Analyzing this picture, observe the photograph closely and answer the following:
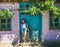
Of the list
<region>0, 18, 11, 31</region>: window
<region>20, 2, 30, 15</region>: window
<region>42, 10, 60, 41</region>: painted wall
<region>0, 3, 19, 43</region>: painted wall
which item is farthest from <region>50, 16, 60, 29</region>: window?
<region>0, 18, 11, 31</region>: window

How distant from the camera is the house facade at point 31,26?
74.7 feet

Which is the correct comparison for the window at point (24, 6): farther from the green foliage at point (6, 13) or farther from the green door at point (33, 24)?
the green foliage at point (6, 13)

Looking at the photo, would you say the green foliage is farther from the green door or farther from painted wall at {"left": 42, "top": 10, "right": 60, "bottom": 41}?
painted wall at {"left": 42, "top": 10, "right": 60, "bottom": 41}

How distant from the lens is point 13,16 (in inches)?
896

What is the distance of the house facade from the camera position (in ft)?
74.7

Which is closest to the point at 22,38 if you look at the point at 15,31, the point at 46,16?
the point at 15,31

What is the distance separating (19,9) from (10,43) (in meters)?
2.45

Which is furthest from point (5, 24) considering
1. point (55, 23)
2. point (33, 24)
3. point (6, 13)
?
point (55, 23)

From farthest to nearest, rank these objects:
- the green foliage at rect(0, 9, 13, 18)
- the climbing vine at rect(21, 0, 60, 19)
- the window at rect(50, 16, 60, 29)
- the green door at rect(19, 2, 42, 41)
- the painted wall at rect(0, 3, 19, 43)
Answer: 1. the window at rect(50, 16, 60, 29)
2. the green door at rect(19, 2, 42, 41)
3. the painted wall at rect(0, 3, 19, 43)
4. the climbing vine at rect(21, 0, 60, 19)
5. the green foliage at rect(0, 9, 13, 18)

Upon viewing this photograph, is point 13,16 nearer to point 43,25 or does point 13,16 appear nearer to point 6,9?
point 6,9

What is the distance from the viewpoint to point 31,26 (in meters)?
23.1

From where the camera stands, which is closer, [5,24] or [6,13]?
[6,13]

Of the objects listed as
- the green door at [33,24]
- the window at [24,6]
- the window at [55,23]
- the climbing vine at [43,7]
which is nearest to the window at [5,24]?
the green door at [33,24]

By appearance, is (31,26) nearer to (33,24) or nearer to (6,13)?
(33,24)
